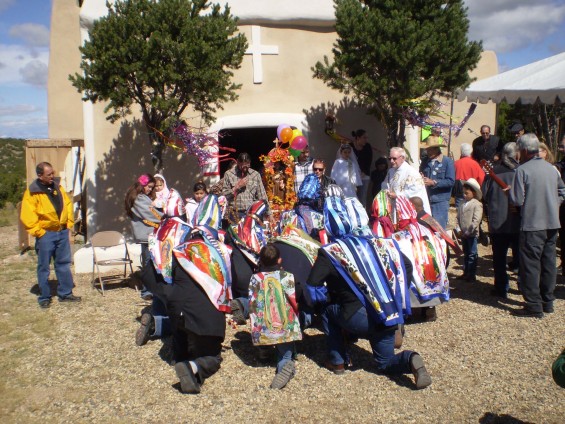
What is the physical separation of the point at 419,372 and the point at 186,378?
1847mm

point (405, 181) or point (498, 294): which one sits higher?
point (405, 181)

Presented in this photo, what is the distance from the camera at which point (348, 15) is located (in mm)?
8312

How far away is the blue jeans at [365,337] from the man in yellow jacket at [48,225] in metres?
3.95

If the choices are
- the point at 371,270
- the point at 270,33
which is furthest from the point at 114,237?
the point at 371,270

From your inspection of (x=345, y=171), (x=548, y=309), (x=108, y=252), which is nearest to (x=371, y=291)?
(x=548, y=309)

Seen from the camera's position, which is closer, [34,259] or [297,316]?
[297,316]

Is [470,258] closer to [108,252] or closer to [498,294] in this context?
[498,294]

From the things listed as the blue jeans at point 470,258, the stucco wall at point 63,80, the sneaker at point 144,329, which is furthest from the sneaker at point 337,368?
the stucco wall at point 63,80

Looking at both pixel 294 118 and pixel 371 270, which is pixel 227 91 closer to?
pixel 294 118

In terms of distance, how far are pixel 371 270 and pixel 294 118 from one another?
5534mm

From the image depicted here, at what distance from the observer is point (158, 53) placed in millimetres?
7293

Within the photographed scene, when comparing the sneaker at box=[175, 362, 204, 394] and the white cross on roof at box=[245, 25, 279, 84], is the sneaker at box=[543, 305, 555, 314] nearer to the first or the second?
the sneaker at box=[175, 362, 204, 394]

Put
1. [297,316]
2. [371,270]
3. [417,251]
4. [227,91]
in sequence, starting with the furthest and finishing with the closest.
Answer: [227,91]
[417,251]
[297,316]
[371,270]

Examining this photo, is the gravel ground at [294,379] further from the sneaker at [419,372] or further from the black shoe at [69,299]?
the black shoe at [69,299]
